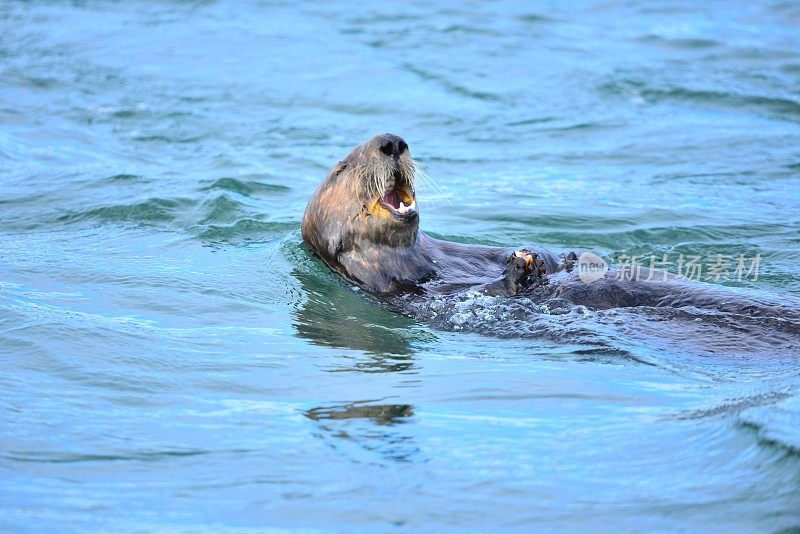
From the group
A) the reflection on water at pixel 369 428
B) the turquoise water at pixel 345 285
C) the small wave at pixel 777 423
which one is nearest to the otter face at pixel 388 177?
the turquoise water at pixel 345 285

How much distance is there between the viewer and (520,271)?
6.05 m

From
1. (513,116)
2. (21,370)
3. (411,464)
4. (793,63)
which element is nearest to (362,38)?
(513,116)

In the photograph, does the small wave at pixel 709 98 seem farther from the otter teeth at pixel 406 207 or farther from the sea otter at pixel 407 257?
the otter teeth at pixel 406 207

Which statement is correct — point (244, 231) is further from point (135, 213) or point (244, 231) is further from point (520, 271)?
point (520, 271)

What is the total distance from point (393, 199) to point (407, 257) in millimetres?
332

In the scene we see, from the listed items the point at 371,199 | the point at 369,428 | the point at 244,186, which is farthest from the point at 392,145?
the point at 244,186

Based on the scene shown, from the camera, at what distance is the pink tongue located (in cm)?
639

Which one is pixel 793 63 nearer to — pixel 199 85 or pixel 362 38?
pixel 362 38

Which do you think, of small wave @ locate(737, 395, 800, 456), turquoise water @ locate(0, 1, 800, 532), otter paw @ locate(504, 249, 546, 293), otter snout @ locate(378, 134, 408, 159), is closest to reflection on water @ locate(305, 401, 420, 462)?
turquoise water @ locate(0, 1, 800, 532)

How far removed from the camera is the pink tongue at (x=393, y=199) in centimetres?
639

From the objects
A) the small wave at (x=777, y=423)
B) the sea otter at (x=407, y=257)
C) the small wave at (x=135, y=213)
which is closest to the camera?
the small wave at (x=777, y=423)

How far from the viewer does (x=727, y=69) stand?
1365 centimetres

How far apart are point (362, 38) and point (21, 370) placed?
35.1ft

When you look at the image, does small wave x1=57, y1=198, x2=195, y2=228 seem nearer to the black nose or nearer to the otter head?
the otter head
